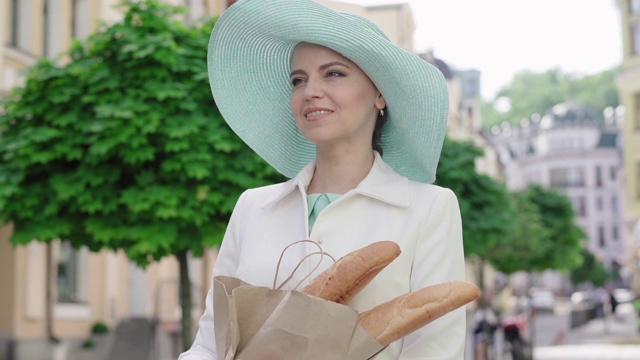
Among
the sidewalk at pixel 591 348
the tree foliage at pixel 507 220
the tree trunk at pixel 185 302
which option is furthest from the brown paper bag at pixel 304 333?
the sidewalk at pixel 591 348

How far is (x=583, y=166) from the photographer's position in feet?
343

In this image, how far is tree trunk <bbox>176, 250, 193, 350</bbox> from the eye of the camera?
1123 centimetres

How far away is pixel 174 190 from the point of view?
33.5 ft

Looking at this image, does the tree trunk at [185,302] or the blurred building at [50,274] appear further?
the blurred building at [50,274]

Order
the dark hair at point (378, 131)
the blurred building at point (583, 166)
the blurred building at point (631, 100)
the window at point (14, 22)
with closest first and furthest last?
the dark hair at point (378, 131)
the window at point (14, 22)
the blurred building at point (631, 100)
the blurred building at point (583, 166)

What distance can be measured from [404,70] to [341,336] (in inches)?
28.4

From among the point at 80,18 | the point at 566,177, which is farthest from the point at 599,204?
the point at 80,18

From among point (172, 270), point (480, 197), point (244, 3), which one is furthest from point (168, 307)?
point (244, 3)

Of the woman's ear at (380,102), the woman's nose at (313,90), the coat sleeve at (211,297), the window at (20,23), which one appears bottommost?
the coat sleeve at (211,297)

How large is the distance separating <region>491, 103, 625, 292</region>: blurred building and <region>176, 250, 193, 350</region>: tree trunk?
92630 millimetres

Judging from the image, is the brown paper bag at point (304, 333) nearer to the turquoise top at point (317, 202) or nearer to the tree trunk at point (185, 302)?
the turquoise top at point (317, 202)

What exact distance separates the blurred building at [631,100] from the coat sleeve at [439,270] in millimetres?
42351

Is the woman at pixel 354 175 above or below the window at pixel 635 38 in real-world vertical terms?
below

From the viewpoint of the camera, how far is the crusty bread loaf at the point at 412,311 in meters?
1.94
